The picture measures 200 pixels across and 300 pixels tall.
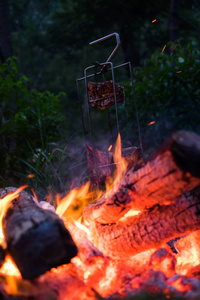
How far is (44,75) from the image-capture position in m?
14.1

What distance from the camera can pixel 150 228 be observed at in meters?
1.71

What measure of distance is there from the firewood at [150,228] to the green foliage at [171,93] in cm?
267

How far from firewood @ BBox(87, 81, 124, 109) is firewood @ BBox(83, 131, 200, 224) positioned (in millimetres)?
719

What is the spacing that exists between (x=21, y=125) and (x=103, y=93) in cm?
201

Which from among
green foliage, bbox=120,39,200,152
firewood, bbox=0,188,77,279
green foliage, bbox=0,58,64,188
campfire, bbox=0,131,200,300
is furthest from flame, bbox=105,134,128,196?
green foliage, bbox=120,39,200,152

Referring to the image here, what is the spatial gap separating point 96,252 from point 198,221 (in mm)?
633

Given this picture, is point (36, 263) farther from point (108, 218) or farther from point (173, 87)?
point (173, 87)

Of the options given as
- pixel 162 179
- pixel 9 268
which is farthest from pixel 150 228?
pixel 9 268

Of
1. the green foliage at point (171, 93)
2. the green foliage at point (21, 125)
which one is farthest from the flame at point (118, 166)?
the green foliage at point (171, 93)

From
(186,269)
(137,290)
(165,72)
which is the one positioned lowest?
(186,269)

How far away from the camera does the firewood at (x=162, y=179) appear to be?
51.0 inches

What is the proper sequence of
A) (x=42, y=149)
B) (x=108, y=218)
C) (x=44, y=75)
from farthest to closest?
1. (x=44, y=75)
2. (x=42, y=149)
3. (x=108, y=218)

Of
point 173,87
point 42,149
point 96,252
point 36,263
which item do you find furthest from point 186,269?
point 173,87

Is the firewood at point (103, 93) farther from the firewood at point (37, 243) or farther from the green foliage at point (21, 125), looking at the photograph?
the green foliage at point (21, 125)
